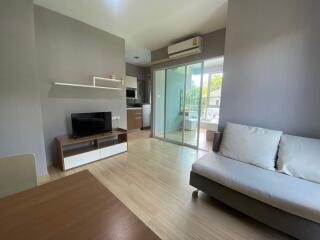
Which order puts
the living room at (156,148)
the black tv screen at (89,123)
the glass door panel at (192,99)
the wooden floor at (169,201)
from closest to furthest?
the living room at (156,148) → the wooden floor at (169,201) → the black tv screen at (89,123) → the glass door panel at (192,99)

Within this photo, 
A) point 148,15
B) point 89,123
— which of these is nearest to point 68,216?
point 89,123

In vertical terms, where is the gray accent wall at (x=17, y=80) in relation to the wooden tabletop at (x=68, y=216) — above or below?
above

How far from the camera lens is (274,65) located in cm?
194

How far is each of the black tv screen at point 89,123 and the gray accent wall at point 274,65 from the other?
235 centimetres

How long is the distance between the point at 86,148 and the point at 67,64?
1630 mm

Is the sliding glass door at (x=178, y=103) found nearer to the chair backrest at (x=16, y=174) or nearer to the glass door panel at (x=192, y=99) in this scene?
the glass door panel at (x=192, y=99)

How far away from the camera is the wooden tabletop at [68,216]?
0.60 m

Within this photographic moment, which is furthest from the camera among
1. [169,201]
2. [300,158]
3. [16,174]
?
[169,201]

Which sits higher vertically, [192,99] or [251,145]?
[192,99]

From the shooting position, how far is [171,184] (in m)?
2.19

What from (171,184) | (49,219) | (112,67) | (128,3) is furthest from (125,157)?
(128,3)

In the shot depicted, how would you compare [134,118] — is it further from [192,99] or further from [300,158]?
[300,158]

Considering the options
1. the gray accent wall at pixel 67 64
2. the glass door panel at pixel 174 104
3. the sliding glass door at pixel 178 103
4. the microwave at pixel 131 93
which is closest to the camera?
the gray accent wall at pixel 67 64

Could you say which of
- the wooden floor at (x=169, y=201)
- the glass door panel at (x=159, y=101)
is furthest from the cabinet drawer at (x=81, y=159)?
the glass door panel at (x=159, y=101)
